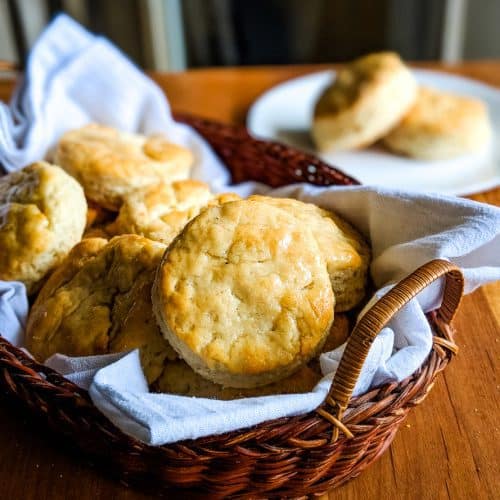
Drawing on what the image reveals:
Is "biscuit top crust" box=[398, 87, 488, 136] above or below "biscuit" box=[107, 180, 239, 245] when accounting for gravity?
below

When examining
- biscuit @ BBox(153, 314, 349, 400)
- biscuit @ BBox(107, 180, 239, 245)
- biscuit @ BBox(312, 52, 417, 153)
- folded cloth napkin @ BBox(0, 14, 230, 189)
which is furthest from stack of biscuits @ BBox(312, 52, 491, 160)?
biscuit @ BBox(153, 314, 349, 400)

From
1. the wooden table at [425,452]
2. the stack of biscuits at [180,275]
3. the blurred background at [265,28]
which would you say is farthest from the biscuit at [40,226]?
the blurred background at [265,28]

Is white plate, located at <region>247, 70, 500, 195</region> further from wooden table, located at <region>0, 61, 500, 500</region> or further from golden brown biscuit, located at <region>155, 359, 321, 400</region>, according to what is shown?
golden brown biscuit, located at <region>155, 359, 321, 400</region>

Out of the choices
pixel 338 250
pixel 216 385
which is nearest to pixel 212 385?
pixel 216 385

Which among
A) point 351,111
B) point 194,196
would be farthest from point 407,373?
point 351,111

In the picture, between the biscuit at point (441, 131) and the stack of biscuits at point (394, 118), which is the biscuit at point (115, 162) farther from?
the biscuit at point (441, 131)
